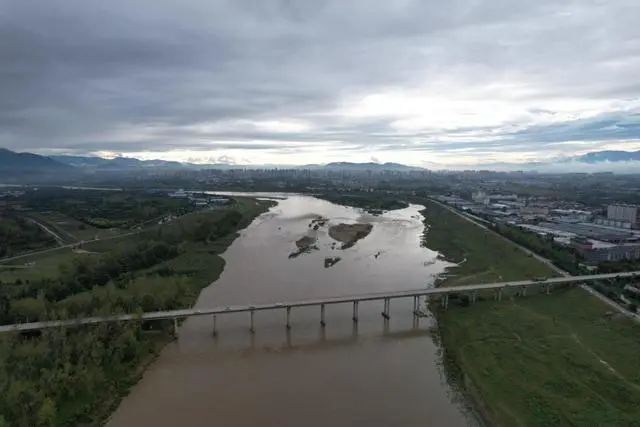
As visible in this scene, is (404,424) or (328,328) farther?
(328,328)

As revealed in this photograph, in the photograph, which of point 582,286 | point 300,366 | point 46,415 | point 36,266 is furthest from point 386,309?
point 36,266

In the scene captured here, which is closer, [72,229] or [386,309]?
[386,309]

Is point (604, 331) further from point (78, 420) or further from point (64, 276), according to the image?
point (64, 276)

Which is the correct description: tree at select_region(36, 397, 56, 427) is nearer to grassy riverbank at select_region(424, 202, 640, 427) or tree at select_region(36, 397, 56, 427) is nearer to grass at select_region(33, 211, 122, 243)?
grassy riverbank at select_region(424, 202, 640, 427)

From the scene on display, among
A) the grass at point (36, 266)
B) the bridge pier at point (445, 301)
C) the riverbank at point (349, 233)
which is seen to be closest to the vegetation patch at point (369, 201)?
the riverbank at point (349, 233)

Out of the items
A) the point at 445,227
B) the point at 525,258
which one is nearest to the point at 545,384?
the point at 525,258

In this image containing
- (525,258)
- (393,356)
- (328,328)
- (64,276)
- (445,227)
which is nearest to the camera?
(393,356)

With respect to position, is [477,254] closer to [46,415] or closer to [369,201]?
[46,415]
